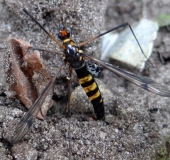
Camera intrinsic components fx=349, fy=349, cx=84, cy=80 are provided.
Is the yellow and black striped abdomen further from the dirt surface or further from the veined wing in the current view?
the veined wing

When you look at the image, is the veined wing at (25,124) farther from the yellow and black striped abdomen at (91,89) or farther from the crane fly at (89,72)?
the yellow and black striped abdomen at (91,89)

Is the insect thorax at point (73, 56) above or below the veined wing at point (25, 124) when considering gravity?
A: above

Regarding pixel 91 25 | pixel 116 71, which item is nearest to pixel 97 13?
pixel 91 25

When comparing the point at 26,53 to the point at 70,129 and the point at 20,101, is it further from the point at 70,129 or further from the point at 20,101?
the point at 70,129

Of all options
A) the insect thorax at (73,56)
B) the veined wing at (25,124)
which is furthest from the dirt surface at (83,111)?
the insect thorax at (73,56)

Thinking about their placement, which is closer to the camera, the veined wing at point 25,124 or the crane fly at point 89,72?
the veined wing at point 25,124
